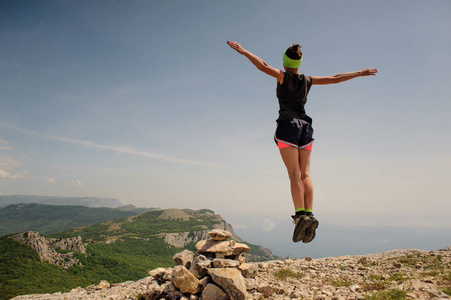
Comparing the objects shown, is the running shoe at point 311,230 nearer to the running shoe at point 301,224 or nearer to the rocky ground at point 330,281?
the running shoe at point 301,224

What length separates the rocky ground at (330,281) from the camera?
5438 mm

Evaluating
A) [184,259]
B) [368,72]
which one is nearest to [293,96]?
[368,72]

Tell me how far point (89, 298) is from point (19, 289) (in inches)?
3497

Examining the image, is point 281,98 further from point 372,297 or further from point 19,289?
point 19,289

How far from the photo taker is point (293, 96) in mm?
4508

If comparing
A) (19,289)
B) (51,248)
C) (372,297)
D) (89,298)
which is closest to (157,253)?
(51,248)

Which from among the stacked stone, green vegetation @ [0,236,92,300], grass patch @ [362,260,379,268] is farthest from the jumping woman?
green vegetation @ [0,236,92,300]

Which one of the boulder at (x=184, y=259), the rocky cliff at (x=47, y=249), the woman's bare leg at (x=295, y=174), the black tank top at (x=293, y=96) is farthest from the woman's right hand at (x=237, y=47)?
the rocky cliff at (x=47, y=249)

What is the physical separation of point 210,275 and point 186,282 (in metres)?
0.90

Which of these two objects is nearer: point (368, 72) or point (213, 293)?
point (368, 72)

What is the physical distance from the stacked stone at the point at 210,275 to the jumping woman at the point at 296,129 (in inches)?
171

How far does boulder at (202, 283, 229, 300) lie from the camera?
24.4 ft

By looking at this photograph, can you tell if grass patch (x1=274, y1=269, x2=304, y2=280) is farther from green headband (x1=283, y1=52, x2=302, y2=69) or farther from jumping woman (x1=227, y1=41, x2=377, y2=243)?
green headband (x1=283, y1=52, x2=302, y2=69)

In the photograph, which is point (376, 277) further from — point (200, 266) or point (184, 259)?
point (184, 259)
